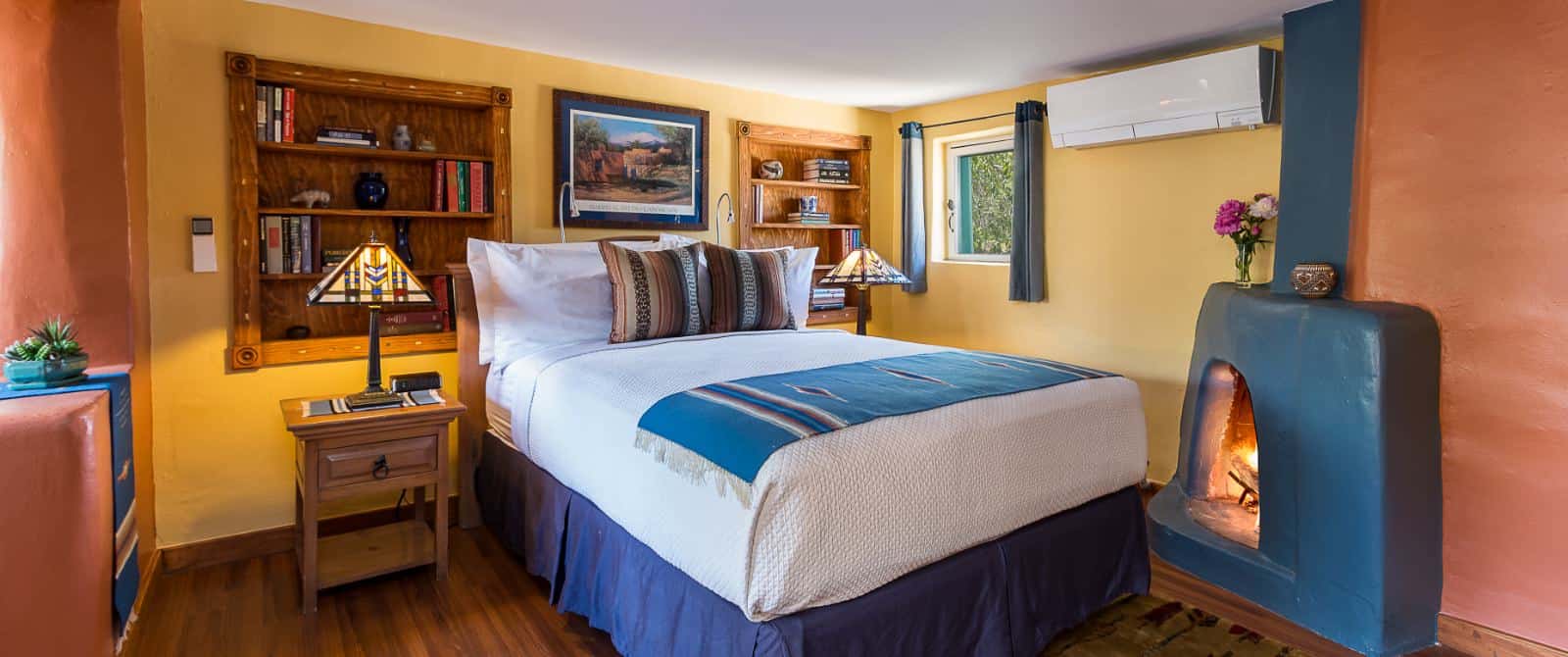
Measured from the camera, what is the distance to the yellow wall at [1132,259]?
3432 mm

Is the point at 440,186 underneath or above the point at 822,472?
above

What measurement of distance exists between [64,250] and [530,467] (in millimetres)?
1477

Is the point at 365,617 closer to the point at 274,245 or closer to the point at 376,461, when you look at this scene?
the point at 376,461

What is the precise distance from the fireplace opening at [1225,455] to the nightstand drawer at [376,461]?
2.74 meters

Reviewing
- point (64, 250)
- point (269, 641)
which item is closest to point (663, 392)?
point (269, 641)

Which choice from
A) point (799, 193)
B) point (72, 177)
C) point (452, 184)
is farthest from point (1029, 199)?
point (72, 177)

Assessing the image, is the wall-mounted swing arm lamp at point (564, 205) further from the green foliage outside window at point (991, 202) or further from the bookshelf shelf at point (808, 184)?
the green foliage outside window at point (991, 202)

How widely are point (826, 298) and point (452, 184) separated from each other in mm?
2175

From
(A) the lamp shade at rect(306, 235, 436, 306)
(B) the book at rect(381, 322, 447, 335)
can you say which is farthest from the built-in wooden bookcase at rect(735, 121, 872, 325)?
(A) the lamp shade at rect(306, 235, 436, 306)

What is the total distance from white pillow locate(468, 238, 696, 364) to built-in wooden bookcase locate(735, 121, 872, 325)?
140cm

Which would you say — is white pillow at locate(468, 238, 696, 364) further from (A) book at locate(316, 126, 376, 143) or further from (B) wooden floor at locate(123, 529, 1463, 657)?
(B) wooden floor at locate(123, 529, 1463, 657)

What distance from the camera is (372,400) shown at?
8.70ft

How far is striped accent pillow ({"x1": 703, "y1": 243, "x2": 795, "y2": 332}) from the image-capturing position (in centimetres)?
331

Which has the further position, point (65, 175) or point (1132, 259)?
point (1132, 259)
